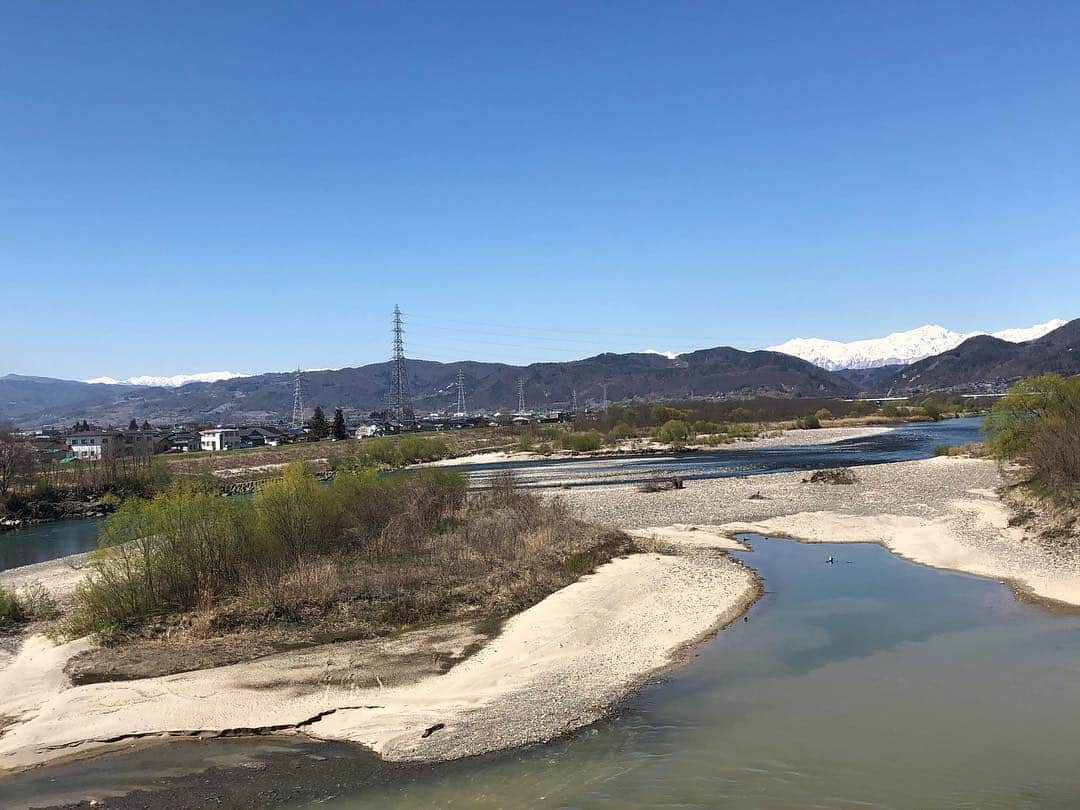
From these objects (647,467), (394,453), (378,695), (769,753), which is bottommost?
(647,467)

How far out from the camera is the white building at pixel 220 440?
143 meters

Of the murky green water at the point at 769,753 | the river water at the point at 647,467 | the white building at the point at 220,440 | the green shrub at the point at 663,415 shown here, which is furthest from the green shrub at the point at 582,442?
the murky green water at the point at 769,753

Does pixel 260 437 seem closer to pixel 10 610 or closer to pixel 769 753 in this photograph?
pixel 10 610

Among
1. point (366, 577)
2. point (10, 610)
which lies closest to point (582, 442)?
point (366, 577)

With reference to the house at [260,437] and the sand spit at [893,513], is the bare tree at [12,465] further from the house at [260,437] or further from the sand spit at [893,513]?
the house at [260,437]

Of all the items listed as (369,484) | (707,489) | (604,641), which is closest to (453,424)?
(707,489)

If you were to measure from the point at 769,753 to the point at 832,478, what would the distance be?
45547 millimetres

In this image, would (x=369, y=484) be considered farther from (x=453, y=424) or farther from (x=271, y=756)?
(x=453, y=424)

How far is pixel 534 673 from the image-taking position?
55.5 ft

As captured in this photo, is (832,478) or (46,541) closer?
(46,541)

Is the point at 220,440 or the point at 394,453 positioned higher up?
the point at 220,440

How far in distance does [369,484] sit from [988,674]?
2459cm

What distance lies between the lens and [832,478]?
179 ft

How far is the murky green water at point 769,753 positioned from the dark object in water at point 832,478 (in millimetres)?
36638
